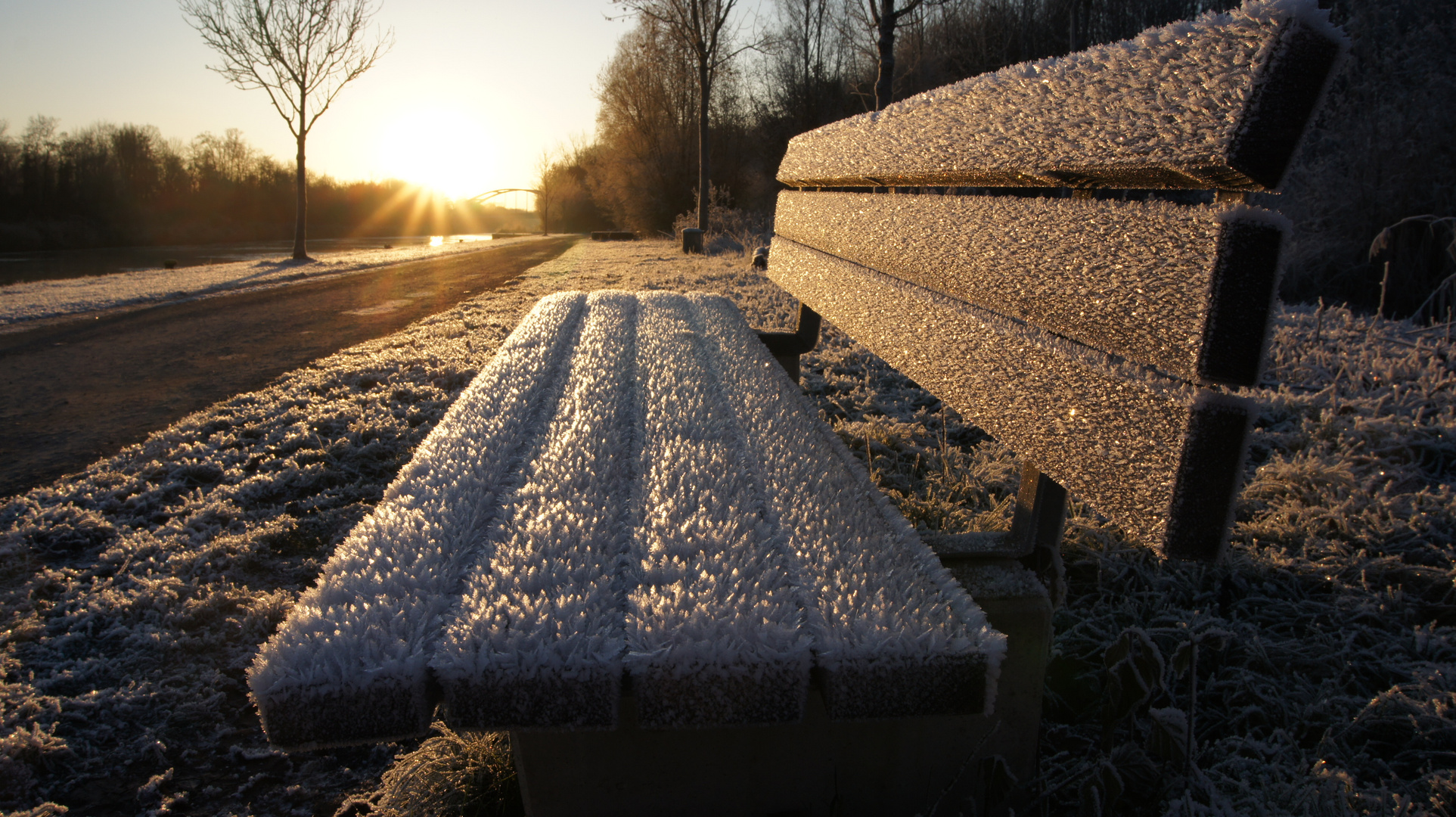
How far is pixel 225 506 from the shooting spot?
2594mm

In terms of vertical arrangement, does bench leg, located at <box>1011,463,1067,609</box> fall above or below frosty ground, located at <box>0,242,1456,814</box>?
above

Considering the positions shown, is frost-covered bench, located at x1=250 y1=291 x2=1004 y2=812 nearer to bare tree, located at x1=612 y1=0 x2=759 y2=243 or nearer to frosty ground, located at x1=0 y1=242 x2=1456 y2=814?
frosty ground, located at x1=0 y1=242 x2=1456 y2=814

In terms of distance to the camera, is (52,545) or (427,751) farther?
(52,545)

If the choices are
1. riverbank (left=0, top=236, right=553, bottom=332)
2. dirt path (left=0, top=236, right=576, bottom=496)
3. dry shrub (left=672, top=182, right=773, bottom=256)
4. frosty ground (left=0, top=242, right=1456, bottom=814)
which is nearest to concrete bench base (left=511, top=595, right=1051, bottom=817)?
frosty ground (left=0, top=242, right=1456, bottom=814)

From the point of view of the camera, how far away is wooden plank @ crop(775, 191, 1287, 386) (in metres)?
0.64

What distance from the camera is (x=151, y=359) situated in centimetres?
545

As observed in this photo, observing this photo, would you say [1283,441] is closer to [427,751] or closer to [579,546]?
[579,546]

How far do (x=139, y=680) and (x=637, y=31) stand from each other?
30.6 metres

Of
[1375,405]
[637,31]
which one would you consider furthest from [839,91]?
[1375,405]

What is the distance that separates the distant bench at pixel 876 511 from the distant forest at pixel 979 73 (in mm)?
133

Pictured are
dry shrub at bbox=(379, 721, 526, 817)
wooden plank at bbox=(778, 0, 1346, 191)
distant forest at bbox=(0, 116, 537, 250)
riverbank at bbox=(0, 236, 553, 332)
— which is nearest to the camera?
wooden plank at bbox=(778, 0, 1346, 191)

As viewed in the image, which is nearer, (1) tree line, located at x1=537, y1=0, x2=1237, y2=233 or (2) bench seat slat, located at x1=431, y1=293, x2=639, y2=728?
(2) bench seat slat, located at x1=431, y1=293, x2=639, y2=728

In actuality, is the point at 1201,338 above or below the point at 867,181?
below

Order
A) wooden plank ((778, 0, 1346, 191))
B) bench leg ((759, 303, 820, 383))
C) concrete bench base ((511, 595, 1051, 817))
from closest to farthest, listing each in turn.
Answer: wooden plank ((778, 0, 1346, 191)) < concrete bench base ((511, 595, 1051, 817)) < bench leg ((759, 303, 820, 383))
